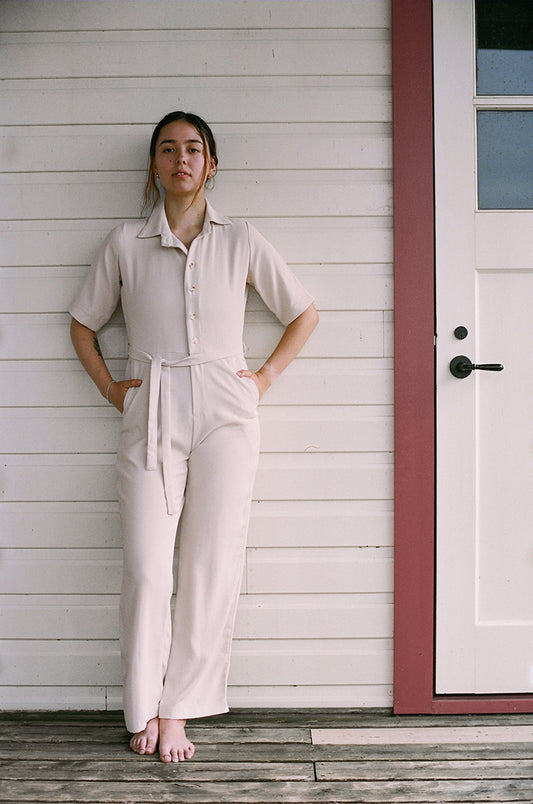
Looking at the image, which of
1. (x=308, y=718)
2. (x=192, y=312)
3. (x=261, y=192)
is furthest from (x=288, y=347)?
(x=308, y=718)

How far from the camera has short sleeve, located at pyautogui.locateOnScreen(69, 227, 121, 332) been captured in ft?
8.09

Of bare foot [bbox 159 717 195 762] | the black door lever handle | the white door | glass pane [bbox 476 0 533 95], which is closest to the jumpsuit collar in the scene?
the white door

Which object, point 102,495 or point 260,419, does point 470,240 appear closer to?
point 260,419

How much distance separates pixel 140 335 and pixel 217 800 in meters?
1.45

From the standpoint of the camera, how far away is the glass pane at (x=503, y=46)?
8.36ft

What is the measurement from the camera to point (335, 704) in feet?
8.50

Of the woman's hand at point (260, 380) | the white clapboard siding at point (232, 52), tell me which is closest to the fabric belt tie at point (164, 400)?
the woman's hand at point (260, 380)

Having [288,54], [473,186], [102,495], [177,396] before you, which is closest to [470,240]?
[473,186]

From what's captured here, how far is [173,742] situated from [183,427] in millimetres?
1018

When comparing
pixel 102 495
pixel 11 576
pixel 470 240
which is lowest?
pixel 11 576

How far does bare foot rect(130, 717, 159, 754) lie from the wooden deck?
0.10 feet

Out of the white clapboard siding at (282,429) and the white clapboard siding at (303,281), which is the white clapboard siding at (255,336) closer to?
the white clapboard siding at (303,281)

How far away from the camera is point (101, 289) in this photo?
249 cm

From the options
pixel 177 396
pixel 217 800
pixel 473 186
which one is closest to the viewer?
pixel 217 800
